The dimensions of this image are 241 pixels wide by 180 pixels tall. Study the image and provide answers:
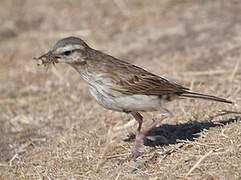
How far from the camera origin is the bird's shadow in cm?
729

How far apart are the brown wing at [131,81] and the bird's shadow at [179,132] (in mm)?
545

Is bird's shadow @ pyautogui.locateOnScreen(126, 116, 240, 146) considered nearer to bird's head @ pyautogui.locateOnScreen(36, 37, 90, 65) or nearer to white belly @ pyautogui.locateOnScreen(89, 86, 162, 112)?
white belly @ pyautogui.locateOnScreen(89, 86, 162, 112)

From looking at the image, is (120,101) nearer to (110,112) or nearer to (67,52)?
(67,52)

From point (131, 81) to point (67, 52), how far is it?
717 mm

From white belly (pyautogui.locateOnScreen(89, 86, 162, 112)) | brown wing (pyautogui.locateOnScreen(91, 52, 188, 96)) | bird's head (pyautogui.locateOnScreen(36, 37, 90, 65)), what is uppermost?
bird's head (pyautogui.locateOnScreen(36, 37, 90, 65))

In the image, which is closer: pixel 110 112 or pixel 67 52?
pixel 67 52

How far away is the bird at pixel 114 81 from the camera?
22.0ft

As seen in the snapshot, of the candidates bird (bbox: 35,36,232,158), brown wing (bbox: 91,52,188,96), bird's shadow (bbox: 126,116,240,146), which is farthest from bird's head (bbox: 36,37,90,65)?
bird's shadow (bbox: 126,116,240,146)

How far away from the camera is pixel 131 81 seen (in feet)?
22.5

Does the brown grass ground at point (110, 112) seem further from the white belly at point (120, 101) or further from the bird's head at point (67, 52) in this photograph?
the bird's head at point (67, 52)

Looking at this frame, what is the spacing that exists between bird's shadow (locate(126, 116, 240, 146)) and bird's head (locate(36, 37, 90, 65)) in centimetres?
125

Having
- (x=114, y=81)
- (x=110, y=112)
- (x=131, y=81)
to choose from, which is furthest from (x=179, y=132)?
(x=110, y=112)

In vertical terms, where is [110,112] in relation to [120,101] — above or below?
below

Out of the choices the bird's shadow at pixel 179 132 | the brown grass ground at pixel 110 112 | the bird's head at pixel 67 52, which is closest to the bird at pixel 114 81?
the bird's head at pixel 67 52
